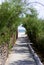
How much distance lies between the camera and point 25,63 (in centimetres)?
1278

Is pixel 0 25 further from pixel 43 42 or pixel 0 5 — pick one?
pixel 43 42

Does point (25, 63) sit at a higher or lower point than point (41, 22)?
lower

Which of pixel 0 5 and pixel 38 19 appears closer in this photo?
pixel 0 5

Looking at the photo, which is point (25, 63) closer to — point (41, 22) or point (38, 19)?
point (41, 22)

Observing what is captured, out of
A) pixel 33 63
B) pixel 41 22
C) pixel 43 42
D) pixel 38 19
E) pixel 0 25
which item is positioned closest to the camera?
pixel 0 25

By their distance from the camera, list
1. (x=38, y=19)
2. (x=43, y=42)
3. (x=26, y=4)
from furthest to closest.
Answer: (x=38, y=19), (x=26, y=4), (x=43, y=42)

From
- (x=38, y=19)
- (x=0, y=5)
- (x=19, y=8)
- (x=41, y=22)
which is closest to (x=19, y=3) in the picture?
(x=19, y=8)

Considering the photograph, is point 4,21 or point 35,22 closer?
point 4,21

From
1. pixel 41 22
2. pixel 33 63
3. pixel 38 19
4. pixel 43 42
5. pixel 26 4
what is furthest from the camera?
pixel 38 19

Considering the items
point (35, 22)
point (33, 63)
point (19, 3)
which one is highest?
point (19, 3)

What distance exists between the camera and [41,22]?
24.6 meters

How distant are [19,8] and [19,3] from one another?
82 cm

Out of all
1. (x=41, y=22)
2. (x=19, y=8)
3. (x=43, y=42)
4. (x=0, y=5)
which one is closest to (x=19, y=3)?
(x=19, y=8)

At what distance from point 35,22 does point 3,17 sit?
49.9ft
